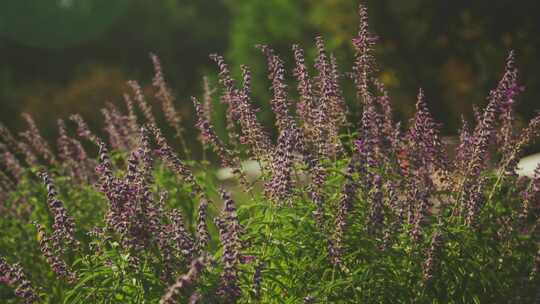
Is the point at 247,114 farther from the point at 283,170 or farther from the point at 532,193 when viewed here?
the point at 532,193

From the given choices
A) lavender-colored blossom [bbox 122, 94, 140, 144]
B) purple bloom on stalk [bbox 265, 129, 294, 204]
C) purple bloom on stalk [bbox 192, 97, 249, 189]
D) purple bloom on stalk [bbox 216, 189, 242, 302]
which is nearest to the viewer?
purple bloom on stalk [bbox 216, 189, 242, 302]

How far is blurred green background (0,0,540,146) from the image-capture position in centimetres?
1891

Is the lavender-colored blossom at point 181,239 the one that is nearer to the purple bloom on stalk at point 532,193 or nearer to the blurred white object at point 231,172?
the blurred white object at point 231,172

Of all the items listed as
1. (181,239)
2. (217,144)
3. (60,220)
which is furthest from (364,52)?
(60,220)

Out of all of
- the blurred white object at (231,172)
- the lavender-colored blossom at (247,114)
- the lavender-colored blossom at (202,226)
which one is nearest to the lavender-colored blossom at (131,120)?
the blurred white object at (231,172)

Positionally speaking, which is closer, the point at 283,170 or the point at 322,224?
the point at 283,170

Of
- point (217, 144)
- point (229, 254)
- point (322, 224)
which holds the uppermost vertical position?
point (217, 144)

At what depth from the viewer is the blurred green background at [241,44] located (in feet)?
62.0

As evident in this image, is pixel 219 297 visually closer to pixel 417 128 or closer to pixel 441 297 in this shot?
pixel 441 297

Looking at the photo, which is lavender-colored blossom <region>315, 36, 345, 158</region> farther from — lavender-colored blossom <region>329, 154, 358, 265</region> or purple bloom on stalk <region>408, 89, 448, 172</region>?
lavender-colored blossom <region>329, 154, 358, 265</region>

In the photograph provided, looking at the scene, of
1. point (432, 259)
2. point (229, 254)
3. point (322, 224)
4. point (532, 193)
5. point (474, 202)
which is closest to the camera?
point (229, 254)

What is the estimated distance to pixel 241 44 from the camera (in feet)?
101

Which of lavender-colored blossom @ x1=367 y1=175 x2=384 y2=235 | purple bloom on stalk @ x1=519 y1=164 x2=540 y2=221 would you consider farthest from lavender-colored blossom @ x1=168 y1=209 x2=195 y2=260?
purple bloom on stalk @ x1=519 y1=164 x2=540 y2=221

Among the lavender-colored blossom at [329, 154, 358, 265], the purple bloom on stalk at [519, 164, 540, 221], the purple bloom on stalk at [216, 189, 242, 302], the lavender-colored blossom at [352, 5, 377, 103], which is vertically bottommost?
the purple bloom on stalk at [216, 189, 242, 302]
